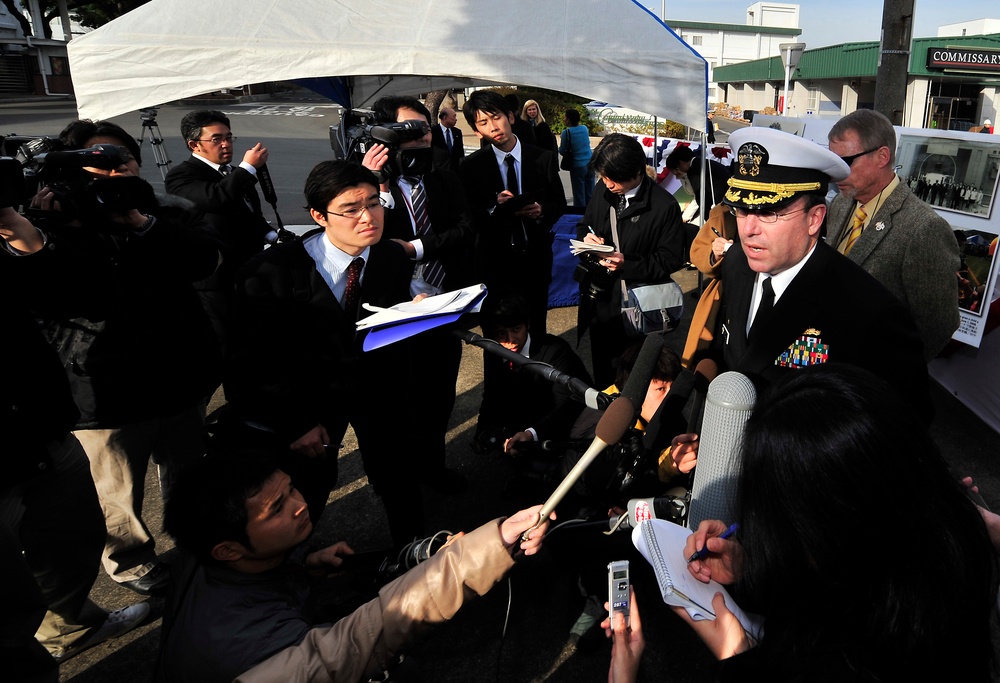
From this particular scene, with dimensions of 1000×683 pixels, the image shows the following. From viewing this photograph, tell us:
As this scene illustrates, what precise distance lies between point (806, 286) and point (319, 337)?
66.6 inches

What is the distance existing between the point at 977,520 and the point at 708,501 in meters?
0.47

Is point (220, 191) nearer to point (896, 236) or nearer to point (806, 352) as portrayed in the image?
point (806, 352)

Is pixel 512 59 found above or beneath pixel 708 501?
above

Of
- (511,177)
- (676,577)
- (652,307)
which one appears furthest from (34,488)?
(511,177)

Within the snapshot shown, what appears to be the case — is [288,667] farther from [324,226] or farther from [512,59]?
[512,59]

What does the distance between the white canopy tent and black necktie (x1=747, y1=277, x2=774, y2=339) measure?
2.63 meters

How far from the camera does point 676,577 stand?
125 cm

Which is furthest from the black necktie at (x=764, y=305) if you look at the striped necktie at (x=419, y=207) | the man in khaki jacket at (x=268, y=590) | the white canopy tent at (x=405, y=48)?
the white canopy tent at (x=405, y=48)

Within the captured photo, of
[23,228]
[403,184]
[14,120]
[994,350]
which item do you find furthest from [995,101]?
[14,120]

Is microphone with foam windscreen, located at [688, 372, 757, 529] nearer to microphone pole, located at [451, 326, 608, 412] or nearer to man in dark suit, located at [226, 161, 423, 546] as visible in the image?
microphone pole, located at [451, 326, 608, 412]

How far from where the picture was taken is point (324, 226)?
98.4 inches

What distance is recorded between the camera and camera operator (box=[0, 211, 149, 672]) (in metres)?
2.01

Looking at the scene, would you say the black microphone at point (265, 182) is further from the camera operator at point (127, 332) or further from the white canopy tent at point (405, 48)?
the camera operator at point (127, 332)

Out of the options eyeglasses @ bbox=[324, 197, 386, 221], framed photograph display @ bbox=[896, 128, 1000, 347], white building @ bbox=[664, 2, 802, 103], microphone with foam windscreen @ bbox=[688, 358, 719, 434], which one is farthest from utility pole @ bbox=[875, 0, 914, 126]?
white building @ bbox=[664, 2, 802, 103]
